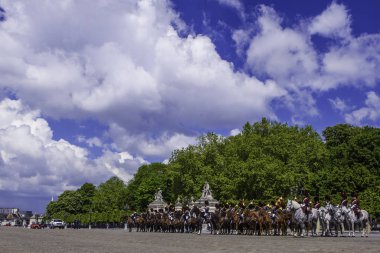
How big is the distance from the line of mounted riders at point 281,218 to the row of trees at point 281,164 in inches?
589

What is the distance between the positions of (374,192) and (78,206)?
4393 inches

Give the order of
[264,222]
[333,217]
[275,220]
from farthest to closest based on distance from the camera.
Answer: [264,222] → [275,220] → [333,217]

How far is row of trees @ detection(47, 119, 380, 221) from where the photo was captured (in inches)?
2357

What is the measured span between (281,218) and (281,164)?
30.6m

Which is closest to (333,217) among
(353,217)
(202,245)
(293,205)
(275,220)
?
(353,217)

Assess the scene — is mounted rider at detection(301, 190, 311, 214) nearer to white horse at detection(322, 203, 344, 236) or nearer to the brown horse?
white horse at detection(322, 203, 344, 236)

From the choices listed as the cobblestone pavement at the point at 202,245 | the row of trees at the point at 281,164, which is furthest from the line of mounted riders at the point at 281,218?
the row of trees at the point at 281,164

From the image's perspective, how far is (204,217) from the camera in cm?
4141

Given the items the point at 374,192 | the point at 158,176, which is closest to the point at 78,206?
the point at 158,176

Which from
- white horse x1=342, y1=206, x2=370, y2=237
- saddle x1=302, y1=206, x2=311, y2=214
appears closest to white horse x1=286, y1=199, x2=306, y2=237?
saddle x1=302, y1=206, x2=311, y2=214

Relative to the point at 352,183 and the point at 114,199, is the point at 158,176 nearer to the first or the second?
the point at 114,199

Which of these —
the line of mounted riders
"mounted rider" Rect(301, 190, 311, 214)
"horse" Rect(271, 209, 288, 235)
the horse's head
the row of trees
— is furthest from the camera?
the row of trees

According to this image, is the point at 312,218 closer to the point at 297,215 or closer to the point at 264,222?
the point at 297,215

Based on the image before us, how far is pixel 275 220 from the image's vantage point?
35250mm
